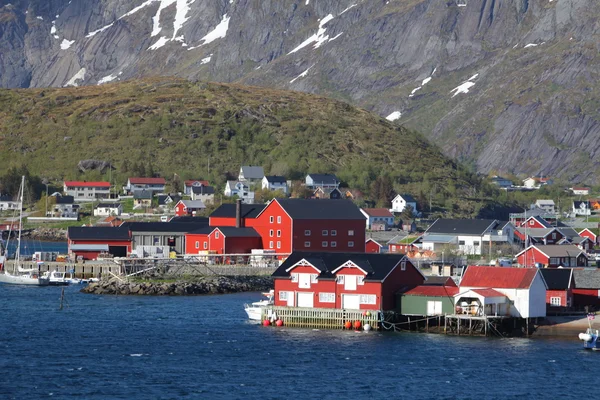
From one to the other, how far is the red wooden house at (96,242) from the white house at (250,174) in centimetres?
6077

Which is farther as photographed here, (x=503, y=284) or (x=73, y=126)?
(x=73, y=126)

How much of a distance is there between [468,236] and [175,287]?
109 feet

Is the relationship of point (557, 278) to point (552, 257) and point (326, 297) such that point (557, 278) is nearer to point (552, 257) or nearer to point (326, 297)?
point (326, 297)

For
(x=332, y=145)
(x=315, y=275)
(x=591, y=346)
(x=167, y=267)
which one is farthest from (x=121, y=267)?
(x=332, y=145)

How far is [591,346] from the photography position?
5169 centimetres

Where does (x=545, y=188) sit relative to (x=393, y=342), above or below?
above

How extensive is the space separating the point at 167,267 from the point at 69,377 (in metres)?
35.5

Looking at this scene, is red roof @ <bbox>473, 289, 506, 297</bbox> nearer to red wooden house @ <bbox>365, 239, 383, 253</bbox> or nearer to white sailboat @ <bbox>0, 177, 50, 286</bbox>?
white sailboat @ <bbox>0, 177, 50, 286</bbox>

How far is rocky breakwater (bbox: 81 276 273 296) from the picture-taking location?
243 feet

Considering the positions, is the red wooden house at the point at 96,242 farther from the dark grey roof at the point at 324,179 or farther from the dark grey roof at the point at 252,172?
the dark grey roof at the point at 252,172

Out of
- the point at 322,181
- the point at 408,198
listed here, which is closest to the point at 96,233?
the point at 408,198

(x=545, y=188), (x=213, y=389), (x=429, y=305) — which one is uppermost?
(x=545, y=188)

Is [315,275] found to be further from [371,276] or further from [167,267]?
[167,267]

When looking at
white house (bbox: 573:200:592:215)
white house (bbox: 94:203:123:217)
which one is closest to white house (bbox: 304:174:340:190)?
white house (bbox: 94:203:123:217)
